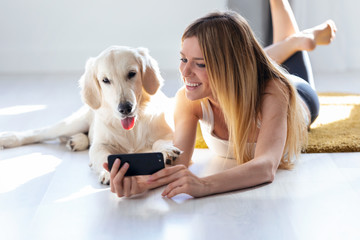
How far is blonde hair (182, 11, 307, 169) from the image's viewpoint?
216cm

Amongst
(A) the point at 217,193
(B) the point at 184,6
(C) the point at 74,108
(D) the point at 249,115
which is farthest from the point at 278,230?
(B) the point at 184,6

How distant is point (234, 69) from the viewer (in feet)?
7.22

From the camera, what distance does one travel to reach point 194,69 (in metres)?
2.21

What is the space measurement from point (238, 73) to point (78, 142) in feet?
3.70

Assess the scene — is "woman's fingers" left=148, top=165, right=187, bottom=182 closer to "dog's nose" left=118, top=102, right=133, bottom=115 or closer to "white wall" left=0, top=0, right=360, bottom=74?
"dog's nose" left=118, top=102, right=133, bottom=115

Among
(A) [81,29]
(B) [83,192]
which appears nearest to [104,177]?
(B) [83,192]

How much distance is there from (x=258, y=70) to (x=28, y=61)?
136 inches

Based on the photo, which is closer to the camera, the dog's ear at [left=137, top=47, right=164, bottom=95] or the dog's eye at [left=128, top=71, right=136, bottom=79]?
the dog's eye at [left=128, top=71, right=136, bottom=79]

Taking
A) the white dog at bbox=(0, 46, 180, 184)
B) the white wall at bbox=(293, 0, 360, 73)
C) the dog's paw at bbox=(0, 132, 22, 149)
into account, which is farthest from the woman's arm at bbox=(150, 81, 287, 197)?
the white wall at bbox=(293, 0, 360, 73)

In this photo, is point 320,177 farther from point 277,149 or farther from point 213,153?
point 213,153

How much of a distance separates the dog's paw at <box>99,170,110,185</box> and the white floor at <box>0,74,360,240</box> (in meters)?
0.03

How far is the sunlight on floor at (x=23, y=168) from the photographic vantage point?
96.6 inches

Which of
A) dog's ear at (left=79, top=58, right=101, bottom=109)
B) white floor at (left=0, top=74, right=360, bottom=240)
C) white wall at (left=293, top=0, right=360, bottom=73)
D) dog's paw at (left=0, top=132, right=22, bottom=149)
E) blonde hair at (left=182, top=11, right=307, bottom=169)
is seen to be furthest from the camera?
white wall at (left=293, top=0, right=360, bottom=73)

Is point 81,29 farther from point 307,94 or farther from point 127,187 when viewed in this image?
point 127,187
